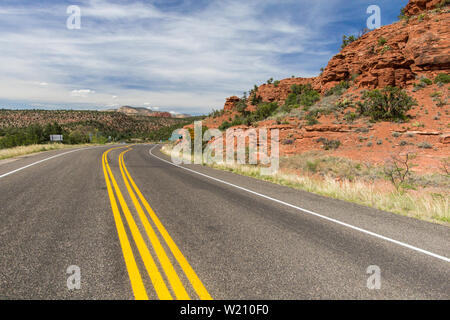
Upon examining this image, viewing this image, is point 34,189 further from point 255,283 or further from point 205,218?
point 255,283

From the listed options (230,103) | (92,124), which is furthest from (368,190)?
(92,124)

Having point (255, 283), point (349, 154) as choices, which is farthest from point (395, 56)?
point (255, 283)

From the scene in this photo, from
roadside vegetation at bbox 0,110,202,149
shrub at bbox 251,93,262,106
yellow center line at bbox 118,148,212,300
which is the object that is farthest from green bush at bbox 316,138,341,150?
roadside vegetation at bbox 0,110,202,149

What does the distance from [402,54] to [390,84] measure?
498 centimetres

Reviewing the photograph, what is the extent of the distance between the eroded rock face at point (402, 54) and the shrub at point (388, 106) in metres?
4.22

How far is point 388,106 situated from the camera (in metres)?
23.0

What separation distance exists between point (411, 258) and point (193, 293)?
3461 mm

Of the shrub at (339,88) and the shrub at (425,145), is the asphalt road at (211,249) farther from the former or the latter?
the shrub at (339,88)

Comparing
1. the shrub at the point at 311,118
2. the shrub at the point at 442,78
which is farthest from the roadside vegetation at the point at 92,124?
the shrub at the point at 442,78

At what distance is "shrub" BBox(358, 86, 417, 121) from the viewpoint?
22578 millimetres

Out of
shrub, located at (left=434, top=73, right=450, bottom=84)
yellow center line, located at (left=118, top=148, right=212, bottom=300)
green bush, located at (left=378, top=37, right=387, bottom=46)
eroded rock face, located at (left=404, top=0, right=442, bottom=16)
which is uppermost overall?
eroded rock face, located at (left=404, top=0, right=442, bottom=16)

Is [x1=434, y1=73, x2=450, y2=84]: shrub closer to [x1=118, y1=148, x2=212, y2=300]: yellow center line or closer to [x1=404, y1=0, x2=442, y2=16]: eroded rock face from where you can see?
[x1=404, y1=0, x2=442, y2=16]: eroded rock face

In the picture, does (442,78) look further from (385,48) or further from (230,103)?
(230,103)
